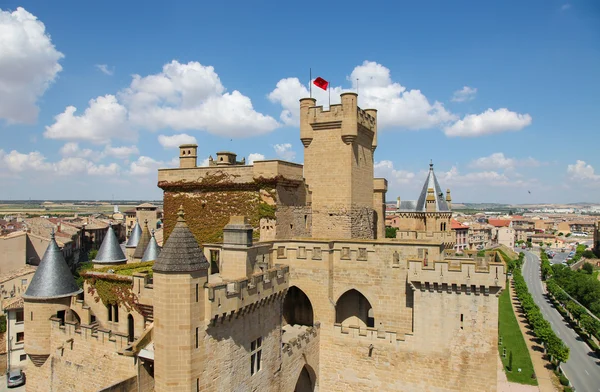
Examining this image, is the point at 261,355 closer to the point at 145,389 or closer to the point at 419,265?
the point at 145,389

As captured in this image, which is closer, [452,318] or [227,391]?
[227,391]

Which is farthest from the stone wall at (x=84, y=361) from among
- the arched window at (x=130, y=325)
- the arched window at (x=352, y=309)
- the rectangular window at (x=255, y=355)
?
the arched window at (x=352, y=309)

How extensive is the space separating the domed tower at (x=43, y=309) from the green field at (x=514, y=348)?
39423mm

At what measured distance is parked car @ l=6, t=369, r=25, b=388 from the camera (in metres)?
38.5

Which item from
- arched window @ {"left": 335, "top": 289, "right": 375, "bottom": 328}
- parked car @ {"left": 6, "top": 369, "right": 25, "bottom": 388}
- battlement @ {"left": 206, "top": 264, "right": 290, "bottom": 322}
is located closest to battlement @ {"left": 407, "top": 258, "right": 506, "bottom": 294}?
arched window @ {"left": 335, "top": 289, "right": 375, "bottom": 328}

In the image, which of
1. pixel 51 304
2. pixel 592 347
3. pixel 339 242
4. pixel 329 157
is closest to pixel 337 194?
pixel 329 157

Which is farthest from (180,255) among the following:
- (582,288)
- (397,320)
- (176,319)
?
(582,288)

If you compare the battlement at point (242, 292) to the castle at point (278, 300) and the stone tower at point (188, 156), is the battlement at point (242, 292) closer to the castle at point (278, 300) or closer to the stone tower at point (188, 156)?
the castle at point (278, 300)

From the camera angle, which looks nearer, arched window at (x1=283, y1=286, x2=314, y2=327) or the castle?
the castle

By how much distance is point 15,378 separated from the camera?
3894 centimetres

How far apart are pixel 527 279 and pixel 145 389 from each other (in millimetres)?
108601

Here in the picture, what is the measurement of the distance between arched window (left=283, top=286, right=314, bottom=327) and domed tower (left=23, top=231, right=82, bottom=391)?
39.3ft

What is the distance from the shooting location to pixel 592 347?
56.2 metres

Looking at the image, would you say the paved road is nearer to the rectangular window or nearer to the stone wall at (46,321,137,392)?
the rectangular window
